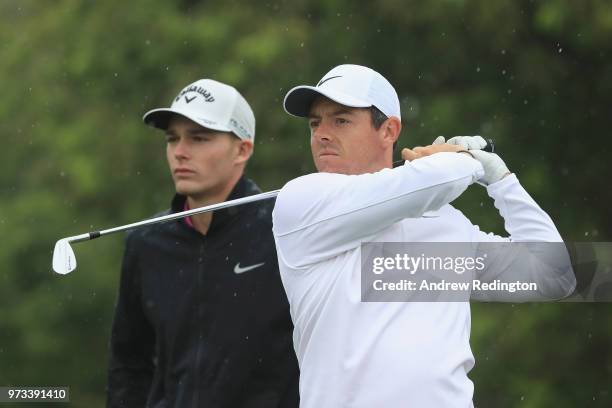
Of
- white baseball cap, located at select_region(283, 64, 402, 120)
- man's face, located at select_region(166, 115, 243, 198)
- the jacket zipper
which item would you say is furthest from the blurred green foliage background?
white baseball cap, located at select_region(283, 64, 402, 120)

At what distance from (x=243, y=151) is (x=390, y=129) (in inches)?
57.0

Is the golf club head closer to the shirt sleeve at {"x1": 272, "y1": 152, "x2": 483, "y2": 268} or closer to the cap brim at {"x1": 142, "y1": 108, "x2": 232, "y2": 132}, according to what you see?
the cap brim at {"x1": 142, "y1": 108, "x2": 232, "y2": 132}

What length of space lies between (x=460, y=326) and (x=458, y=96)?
20.8ft

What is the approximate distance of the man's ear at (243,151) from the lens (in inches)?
219

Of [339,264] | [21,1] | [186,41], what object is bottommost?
[339,264]

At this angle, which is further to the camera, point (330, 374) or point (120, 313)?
point (120, 313)

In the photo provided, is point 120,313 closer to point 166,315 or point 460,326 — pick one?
point 166,315

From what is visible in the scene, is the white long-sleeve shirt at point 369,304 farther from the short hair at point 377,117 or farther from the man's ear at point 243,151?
the man's ear at point 243,151

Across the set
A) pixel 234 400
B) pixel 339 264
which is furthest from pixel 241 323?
pixel 339 264

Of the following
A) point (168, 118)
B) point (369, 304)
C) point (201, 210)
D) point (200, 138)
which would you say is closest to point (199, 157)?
point (200, 138)

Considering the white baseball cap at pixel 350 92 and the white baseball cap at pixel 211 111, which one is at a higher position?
the white baseball cap at pixel 211 111

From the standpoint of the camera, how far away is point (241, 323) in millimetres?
5016

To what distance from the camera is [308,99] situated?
14.2ft

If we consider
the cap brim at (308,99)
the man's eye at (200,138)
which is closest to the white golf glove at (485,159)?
the cap brim at (308,99)
